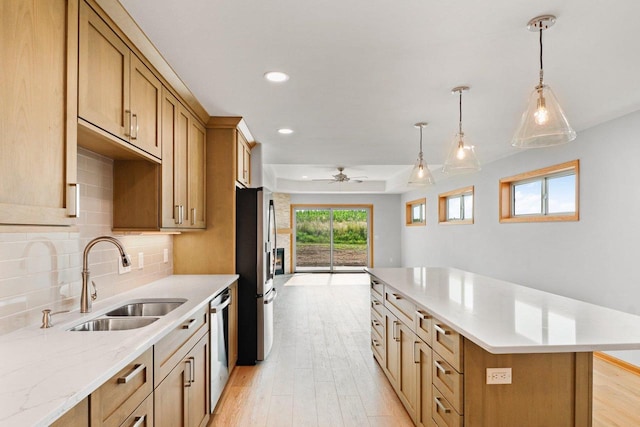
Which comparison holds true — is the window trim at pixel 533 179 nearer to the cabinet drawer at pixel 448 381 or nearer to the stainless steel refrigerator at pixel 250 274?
the cabinet drawer at pixel 448 381

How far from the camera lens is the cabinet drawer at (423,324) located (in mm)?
2293

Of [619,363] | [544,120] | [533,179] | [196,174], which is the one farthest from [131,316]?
[533,179]

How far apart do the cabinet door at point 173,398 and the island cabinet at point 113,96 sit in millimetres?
1189

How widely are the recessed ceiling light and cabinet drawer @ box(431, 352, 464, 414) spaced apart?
1940 mm

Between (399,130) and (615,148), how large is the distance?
2.05 metres

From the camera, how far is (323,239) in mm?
11266

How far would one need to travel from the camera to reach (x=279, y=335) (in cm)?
494

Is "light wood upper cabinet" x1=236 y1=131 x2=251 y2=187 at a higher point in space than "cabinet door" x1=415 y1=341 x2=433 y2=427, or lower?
higher

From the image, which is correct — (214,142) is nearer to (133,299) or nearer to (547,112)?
(133,299)

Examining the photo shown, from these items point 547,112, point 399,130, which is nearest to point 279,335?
point 399,130

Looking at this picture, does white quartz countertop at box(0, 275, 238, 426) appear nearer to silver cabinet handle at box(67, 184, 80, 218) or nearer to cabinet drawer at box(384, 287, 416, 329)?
silver cabinet handle at box(67, 184, 80, 218)

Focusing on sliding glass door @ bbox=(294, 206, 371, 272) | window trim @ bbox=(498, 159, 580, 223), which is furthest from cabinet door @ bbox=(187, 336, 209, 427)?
sliding glass door @ bbox=(294, 206, 371, 272)

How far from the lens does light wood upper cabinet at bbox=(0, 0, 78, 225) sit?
1.20 m

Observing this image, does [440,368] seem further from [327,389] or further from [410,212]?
[410,212]
